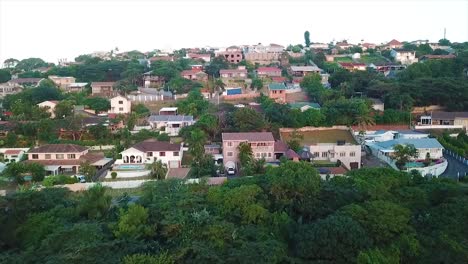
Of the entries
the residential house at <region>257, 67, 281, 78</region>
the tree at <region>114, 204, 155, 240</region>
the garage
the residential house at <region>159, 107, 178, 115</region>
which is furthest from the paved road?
the residential house at <region>257, 67, 281, 78</region>

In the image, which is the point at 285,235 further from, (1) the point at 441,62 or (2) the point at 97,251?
(1) the point at 441,62

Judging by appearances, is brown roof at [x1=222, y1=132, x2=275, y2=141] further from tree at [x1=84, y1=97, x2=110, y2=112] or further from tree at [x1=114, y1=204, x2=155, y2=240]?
tree at [x1=84, y1=97, x2=110, y2=112]

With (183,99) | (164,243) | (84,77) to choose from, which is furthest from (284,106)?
(84,77)

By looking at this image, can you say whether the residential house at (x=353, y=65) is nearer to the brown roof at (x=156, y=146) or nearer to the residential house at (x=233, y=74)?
the residential house at (x=233, y=74)

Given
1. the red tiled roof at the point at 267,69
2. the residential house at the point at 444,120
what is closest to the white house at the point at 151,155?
the residential house at the point at 444,120

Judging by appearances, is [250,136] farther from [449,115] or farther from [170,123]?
[449,115]
